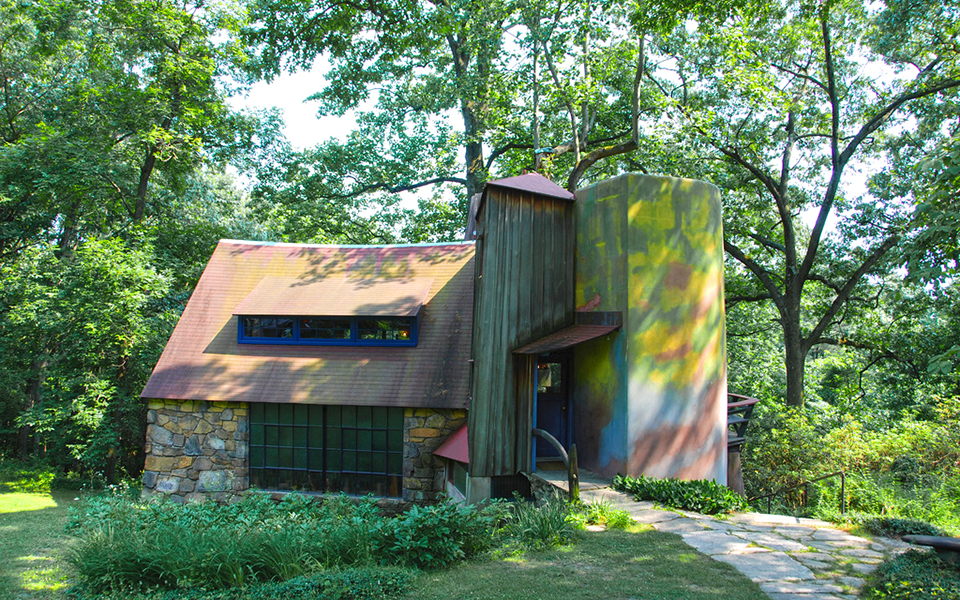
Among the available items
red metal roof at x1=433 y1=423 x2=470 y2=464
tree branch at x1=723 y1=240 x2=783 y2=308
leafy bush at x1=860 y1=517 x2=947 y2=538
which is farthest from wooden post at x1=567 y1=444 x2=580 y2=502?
tree branch at x1=723 y1=240 x2=783 y2=308

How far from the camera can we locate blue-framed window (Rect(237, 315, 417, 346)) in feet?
41.4

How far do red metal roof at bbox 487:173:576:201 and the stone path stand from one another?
15.6ft

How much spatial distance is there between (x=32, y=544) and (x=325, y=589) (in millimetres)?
7527

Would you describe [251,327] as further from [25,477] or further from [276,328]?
[25,477]

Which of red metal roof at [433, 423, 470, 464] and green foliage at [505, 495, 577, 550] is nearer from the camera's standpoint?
green foliage at [505, 495, 577, 550]

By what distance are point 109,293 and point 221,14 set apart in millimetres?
10481

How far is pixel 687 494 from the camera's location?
25.8ft

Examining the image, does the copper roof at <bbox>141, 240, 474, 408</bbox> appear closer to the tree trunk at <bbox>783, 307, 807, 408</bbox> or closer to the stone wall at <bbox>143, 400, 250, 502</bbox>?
the stone wall at <bbox>143, 400, 250, 502</bbox>

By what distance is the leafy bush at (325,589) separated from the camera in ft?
17.0

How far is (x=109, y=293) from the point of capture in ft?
52.9

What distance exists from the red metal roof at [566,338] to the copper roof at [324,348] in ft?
8.72

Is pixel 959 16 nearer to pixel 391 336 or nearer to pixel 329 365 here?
pixel 391 336

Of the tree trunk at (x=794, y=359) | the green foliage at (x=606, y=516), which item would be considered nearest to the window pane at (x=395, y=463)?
the green foliage at (x=606, y=516)

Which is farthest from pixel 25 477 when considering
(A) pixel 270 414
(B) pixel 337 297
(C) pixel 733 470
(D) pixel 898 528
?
(D) pixel 898 528
